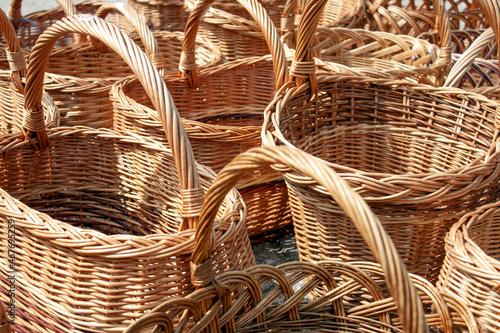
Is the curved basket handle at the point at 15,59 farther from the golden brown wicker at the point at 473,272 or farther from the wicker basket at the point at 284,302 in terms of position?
the golden brown wicker at the point at 473,272

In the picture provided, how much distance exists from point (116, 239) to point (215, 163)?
493mm

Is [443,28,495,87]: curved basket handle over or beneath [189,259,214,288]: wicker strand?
over

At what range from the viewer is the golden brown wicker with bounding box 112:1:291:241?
1.22 m

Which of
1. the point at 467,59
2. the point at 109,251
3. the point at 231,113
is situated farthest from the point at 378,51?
the point at 109,251

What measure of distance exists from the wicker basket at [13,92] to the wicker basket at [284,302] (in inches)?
28.2

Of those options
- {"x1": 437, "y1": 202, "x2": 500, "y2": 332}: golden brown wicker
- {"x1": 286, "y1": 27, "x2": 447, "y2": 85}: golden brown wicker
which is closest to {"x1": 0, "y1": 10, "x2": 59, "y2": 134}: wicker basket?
{"x1": 286, "y1": 27, "x2": 447, "y2": 85}: golden brown wicker

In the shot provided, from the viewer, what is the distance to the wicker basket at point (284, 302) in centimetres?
66

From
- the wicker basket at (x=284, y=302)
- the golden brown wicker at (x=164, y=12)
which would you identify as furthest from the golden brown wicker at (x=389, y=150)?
the golden brown wicker at (x=164, y=12)

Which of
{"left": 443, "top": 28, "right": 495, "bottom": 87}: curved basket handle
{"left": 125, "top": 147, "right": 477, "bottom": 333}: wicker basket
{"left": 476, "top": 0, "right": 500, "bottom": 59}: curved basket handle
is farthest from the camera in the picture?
{"left": 443, "top": 28, "right": 495, "bottom": 87}: curved basket handle

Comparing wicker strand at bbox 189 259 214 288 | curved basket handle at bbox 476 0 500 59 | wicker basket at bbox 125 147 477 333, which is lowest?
wicker basket at bbox 125 147 477 333

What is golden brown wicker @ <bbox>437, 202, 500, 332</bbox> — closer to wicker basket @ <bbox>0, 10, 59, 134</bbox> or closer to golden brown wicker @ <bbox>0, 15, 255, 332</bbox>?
golden brown wicker @ <bbox>0, 15, 255, 332</bbox>

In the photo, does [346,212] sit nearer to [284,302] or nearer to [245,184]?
[284,302]

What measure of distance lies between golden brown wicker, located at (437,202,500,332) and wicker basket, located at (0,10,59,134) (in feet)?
3.08

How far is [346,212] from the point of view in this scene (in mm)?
543
